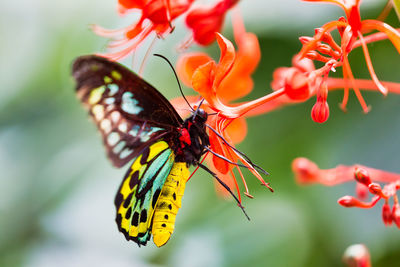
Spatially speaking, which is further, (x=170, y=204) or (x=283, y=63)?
(x=283, y=63)

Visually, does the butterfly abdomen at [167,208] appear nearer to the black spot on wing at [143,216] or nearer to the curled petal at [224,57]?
the black spot on wing at [143,216]

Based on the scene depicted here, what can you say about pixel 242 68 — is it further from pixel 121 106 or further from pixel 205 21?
pixel 121 106

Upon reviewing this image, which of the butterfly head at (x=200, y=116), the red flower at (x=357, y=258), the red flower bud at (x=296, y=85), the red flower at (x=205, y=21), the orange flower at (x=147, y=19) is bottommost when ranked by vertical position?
the red flower at (x=357, y=258)

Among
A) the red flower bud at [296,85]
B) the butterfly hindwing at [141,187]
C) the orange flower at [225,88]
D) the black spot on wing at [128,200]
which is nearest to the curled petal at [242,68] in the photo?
the orange flower at [225,88]

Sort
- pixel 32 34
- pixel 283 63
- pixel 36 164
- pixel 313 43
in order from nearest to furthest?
pixel 313 43
pixel 283 63
pixel 36 164
pixel 32 34

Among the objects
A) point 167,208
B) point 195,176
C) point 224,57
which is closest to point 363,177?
point 224,57

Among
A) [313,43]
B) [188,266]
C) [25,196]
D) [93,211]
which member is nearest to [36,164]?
[25,196]

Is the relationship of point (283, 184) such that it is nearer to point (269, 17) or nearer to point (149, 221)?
point (269, 17)
